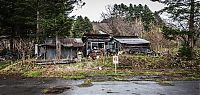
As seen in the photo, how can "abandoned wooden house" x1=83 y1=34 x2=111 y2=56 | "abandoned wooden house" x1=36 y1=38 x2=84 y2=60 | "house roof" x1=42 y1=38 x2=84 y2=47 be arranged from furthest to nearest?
1. "abandoned wooden house" x1=83 y1=34 x2=111 y2=56
2. "house roof" x1=42 y1=38 x2=84 y2=47
3. "abandoned wooden house" x1=36 y1=38 x2=84 y2=60

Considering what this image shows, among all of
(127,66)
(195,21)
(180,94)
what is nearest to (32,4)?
(127,66)

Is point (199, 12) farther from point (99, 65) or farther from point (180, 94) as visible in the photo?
point (180, 94)

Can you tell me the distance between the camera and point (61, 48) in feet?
122

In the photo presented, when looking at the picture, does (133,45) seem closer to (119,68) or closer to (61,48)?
(61,48)

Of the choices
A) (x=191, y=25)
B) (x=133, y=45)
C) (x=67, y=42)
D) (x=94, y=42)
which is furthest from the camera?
(x=94, y=42)

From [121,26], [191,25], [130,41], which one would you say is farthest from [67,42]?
[121,26]

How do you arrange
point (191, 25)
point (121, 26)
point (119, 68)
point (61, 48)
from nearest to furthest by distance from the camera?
1. point (119, 68)
2. point (191, 25)
3. point (61, 48)
4. point (121, 26)

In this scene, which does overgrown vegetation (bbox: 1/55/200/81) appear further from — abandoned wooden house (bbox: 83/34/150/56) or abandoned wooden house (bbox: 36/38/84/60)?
abandoned wooden house (bbox: 83/34/150/56)

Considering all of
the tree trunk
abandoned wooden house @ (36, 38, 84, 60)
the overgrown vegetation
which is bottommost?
the overgrown vegetation

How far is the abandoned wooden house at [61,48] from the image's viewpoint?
117 feet

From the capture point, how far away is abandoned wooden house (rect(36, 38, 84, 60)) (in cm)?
3578

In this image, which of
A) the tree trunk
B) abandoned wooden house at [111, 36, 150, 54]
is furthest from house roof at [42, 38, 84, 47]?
the tree trunk

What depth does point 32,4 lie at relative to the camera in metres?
32.8

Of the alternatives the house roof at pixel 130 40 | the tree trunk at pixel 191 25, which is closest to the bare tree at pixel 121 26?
the house roof at pixel 130 40
